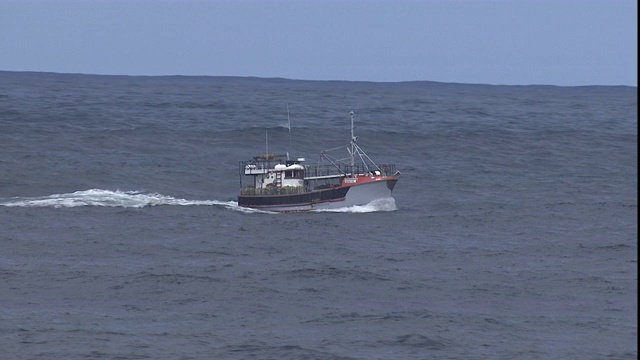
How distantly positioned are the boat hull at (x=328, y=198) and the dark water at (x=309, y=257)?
3.26 ft

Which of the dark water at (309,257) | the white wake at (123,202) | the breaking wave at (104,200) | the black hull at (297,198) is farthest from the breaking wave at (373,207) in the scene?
the breaking wave at (104,200)

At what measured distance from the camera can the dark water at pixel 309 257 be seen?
1893 inches

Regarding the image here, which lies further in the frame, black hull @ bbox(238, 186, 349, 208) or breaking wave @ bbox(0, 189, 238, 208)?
black hull @ bbox(238, 186, 349, 208)

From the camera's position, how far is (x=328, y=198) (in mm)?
87625

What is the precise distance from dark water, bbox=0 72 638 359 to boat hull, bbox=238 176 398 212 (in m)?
0.99

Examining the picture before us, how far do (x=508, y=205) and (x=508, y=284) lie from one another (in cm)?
3098

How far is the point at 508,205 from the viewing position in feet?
296

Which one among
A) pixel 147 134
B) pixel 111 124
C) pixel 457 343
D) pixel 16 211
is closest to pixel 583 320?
pixel 457 343

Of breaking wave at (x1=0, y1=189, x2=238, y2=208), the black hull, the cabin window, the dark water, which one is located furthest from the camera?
the cabin window

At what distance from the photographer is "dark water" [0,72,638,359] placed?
48094 millimetres

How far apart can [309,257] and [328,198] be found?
69.1 ft

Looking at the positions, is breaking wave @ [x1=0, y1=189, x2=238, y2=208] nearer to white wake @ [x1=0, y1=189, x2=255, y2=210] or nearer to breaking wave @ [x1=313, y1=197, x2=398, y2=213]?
white wake @ [x1=0, y1=189, x2=255, y2=210]

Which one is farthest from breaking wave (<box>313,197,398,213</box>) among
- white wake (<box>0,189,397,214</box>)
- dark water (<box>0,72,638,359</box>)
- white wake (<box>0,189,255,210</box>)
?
white wake (<box>0,189,255,210</box>)

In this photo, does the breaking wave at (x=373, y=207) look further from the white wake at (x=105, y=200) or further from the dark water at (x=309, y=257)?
the white wake at (x=105, y=200)
